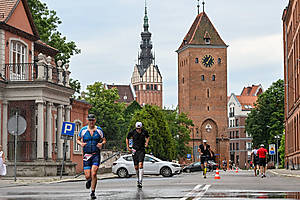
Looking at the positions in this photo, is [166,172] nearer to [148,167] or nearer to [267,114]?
[148,167]

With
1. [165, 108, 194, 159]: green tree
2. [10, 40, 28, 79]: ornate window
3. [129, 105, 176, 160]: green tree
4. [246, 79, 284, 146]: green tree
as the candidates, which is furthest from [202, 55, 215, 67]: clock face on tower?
[10, 40, 28, 79]: ornate window

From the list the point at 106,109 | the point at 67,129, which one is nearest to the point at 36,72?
the point at 67,129

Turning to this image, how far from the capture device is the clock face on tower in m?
145

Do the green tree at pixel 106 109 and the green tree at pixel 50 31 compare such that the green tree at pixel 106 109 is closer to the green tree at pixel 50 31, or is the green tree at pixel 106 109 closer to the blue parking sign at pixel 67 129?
the green tree at pixel 50 31

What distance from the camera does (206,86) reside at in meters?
144

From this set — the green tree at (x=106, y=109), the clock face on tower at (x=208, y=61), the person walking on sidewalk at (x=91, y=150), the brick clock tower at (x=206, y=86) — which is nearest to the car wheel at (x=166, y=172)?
the person walking on sidewalk at (x=91, y=150)

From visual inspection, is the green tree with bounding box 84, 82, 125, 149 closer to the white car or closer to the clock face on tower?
the white car

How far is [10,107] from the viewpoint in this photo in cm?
3700

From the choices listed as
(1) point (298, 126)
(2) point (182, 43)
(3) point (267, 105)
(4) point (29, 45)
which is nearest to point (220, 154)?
(2) point (182, 43)

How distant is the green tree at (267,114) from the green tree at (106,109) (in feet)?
60.4

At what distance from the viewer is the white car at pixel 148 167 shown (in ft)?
119

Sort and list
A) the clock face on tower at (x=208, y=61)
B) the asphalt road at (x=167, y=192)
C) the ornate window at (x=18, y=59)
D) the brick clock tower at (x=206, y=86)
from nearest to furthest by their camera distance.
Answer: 1. the asphalt road at (x=167, y=192)
2. the ornate window at (x=18, y=59)
3. the brick clock tower at (x=206, y=86)
4. the clock face on tower at (x=208, y=61)

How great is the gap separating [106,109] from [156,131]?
25.1m

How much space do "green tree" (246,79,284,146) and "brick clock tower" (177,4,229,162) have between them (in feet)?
154
